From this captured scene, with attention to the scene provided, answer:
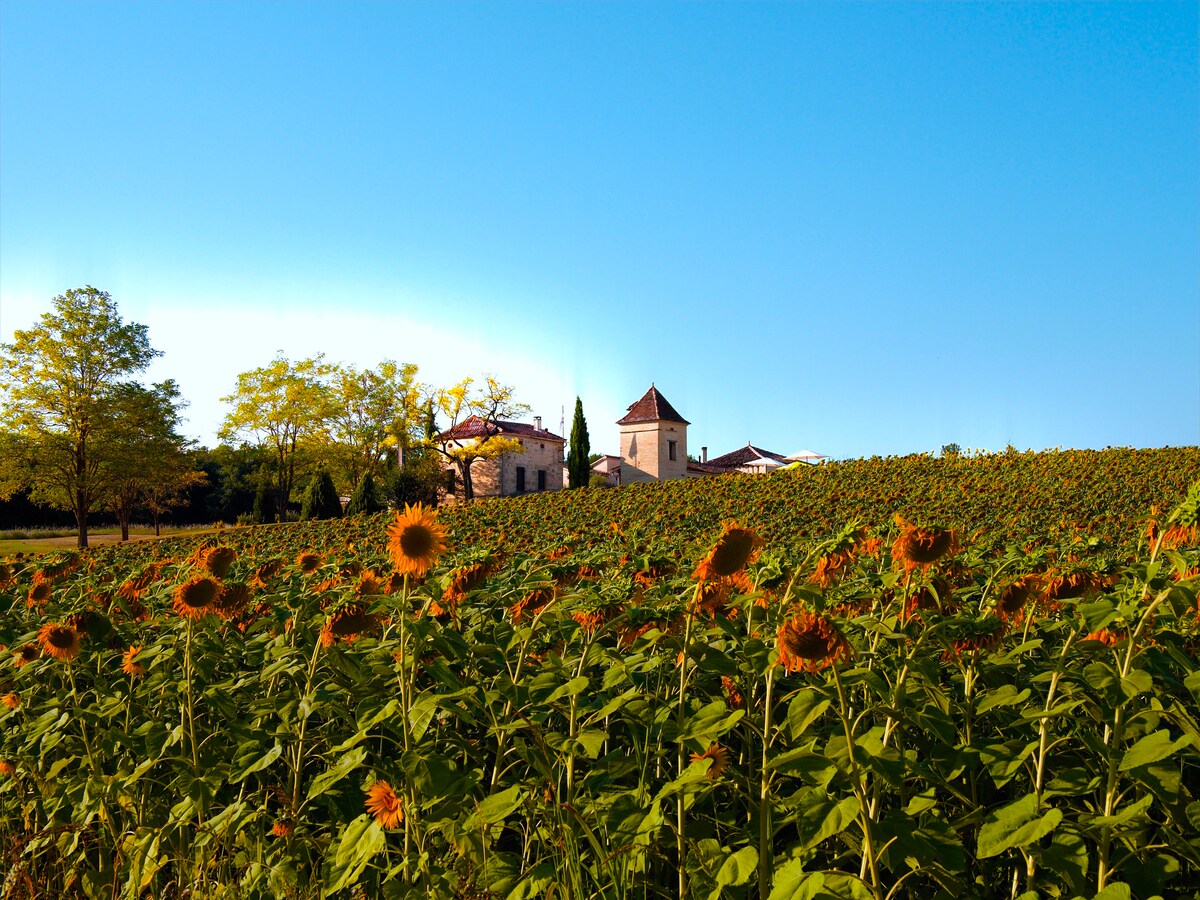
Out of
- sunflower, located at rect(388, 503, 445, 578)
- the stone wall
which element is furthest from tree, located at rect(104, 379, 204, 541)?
sunflower, located at rect(388, 503, 445, 578)

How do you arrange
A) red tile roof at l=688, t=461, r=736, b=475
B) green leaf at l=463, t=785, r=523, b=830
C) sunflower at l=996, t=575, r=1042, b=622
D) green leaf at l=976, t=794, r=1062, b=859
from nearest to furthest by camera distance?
green leaf at l=976, t=794, r=1062, b=859, green leaf at l=463, t=785, r=523, b=830, sunflower at l=996, t=575, r=1042, b=622, red tile roof at l=688, t=461, r=736, b=475

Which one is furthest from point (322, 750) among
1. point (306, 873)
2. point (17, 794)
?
point (17, 794)

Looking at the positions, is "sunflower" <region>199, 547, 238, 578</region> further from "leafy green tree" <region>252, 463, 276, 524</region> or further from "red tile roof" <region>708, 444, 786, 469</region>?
"red tile roof" <region>708, 444, 786, 469</region>

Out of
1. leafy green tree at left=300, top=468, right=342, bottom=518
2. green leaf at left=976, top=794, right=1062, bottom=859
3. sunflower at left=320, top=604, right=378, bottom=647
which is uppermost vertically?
leafy green tree at left=300, top=468, right=342, bottom=518

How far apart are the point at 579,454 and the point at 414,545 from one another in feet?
138

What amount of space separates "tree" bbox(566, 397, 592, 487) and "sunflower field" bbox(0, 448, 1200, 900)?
39492 mm

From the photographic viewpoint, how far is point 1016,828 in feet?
5.12

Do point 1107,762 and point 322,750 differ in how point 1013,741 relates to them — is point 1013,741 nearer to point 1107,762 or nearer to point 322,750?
point 1107,762

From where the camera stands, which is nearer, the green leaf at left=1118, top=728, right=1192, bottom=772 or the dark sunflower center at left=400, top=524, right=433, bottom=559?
the green leaf at left=1118, top=728, right=1192, bottom=772

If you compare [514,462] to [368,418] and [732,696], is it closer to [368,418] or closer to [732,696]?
[368,418]

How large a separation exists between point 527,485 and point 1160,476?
37730 millimetres

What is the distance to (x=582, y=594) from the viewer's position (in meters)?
2.46

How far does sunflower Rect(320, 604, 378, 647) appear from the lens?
96.0 inches

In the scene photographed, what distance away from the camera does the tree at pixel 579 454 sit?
43.1m
